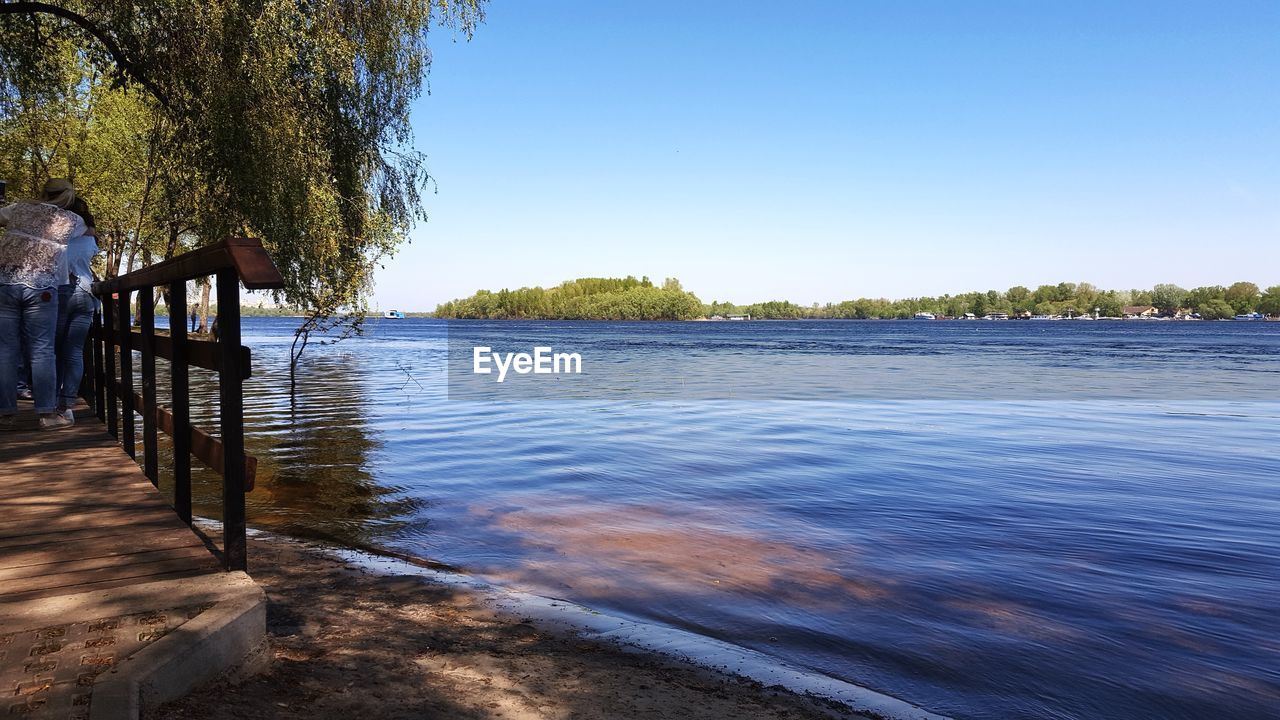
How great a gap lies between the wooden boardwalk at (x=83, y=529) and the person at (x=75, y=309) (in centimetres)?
153

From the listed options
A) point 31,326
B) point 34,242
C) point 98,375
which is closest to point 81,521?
point 31,326

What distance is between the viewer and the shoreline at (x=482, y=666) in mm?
3604

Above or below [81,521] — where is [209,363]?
above

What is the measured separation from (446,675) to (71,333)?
6310 mm

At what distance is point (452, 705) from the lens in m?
3.64

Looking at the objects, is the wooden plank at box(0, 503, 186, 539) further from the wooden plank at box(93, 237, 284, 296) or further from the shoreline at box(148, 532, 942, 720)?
the wooden plank at box(93, 237, 284, 296)

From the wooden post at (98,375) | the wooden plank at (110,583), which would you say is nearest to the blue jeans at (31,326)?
the wooden post at (98,375)

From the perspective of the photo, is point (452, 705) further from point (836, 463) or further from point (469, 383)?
point (469, 383)

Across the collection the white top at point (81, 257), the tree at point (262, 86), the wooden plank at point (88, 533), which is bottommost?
the wooden plank at point (88, 533)

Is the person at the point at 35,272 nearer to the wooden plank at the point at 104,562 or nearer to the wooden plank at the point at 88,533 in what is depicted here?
the wooden plank at the point at 88,533

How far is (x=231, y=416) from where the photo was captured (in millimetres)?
3881

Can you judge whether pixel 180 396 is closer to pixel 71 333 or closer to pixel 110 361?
pixel 71 333

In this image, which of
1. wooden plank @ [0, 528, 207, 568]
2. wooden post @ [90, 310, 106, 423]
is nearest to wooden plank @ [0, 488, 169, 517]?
wooden plank @ [0, 528, 207, 568]

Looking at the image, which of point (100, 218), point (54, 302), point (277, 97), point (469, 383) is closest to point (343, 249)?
point (277, 97)
